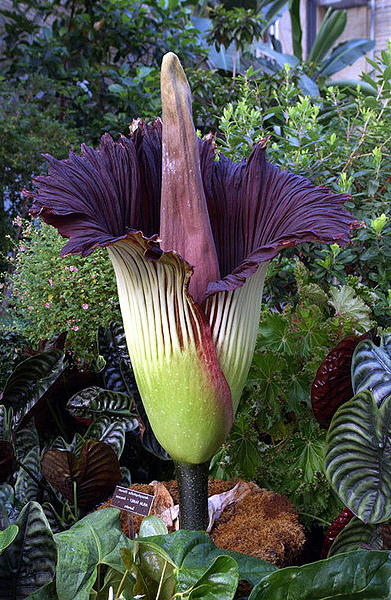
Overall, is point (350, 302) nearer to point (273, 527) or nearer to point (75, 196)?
point (273, 527)

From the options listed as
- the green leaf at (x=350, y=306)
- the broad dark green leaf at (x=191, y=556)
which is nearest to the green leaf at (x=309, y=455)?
the green leaf at (x=350, y=306)

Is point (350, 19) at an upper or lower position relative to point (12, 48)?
upper

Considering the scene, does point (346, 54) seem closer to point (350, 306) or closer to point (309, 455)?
point (350, 306)

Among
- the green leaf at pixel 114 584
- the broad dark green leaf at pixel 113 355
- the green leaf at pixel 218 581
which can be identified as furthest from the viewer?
the broad dark green leaf at pixel 113 355

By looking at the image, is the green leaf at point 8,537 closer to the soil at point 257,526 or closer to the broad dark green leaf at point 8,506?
the broad dark green leaf at point 8,506

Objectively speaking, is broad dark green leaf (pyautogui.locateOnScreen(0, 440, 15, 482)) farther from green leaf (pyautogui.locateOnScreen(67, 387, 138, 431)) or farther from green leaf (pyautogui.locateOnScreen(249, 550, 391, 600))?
green leaf (pyautogui.locateOnScreen(249, 550, 391, 600))

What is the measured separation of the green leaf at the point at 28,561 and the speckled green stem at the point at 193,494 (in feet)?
0.63

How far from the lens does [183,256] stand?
0.79 metres

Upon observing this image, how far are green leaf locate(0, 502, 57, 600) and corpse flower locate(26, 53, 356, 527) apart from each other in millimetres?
194

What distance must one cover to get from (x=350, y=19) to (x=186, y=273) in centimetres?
1123

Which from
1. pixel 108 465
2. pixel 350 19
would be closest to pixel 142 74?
pixel 108 465

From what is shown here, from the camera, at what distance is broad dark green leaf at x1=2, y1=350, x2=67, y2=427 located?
1224 mm

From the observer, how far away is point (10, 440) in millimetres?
1051

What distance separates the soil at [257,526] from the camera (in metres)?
0.89
